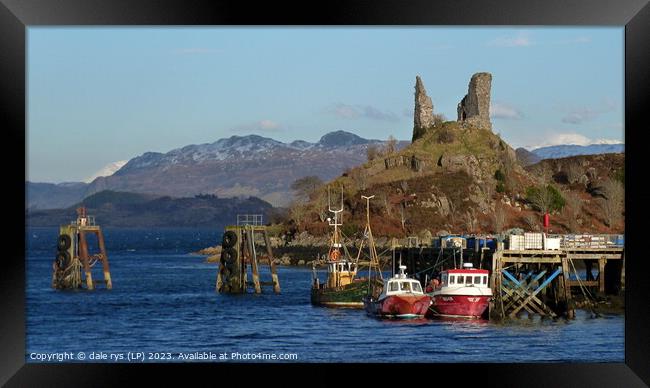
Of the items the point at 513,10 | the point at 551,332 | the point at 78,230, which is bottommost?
the point at 551,332

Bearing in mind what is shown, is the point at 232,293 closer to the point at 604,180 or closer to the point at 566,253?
the point at 566,253

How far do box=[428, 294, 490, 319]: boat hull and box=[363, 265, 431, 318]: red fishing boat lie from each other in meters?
1.09

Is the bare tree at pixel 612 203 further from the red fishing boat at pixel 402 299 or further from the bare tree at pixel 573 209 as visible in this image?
the red fishing boat at pixel 402 299

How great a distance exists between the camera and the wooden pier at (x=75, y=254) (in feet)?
231

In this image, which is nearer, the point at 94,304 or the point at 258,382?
the point at 258,382

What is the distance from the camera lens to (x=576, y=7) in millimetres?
31047

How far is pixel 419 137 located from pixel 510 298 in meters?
113

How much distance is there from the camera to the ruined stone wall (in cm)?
16000

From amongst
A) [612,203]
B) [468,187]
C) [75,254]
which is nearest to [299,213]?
[468,187]

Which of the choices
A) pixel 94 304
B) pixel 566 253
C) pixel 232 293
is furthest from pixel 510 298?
pixel 94 304

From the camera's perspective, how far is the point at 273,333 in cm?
5609

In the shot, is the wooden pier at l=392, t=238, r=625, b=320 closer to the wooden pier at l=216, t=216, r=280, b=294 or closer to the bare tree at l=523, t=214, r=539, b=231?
the wooden pier at l=216, t=216, r=280, b=294

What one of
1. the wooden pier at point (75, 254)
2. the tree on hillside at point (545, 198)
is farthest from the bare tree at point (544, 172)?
the wooden pier at point (75, 254)

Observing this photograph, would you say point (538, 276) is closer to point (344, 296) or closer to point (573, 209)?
point (344, 296)
